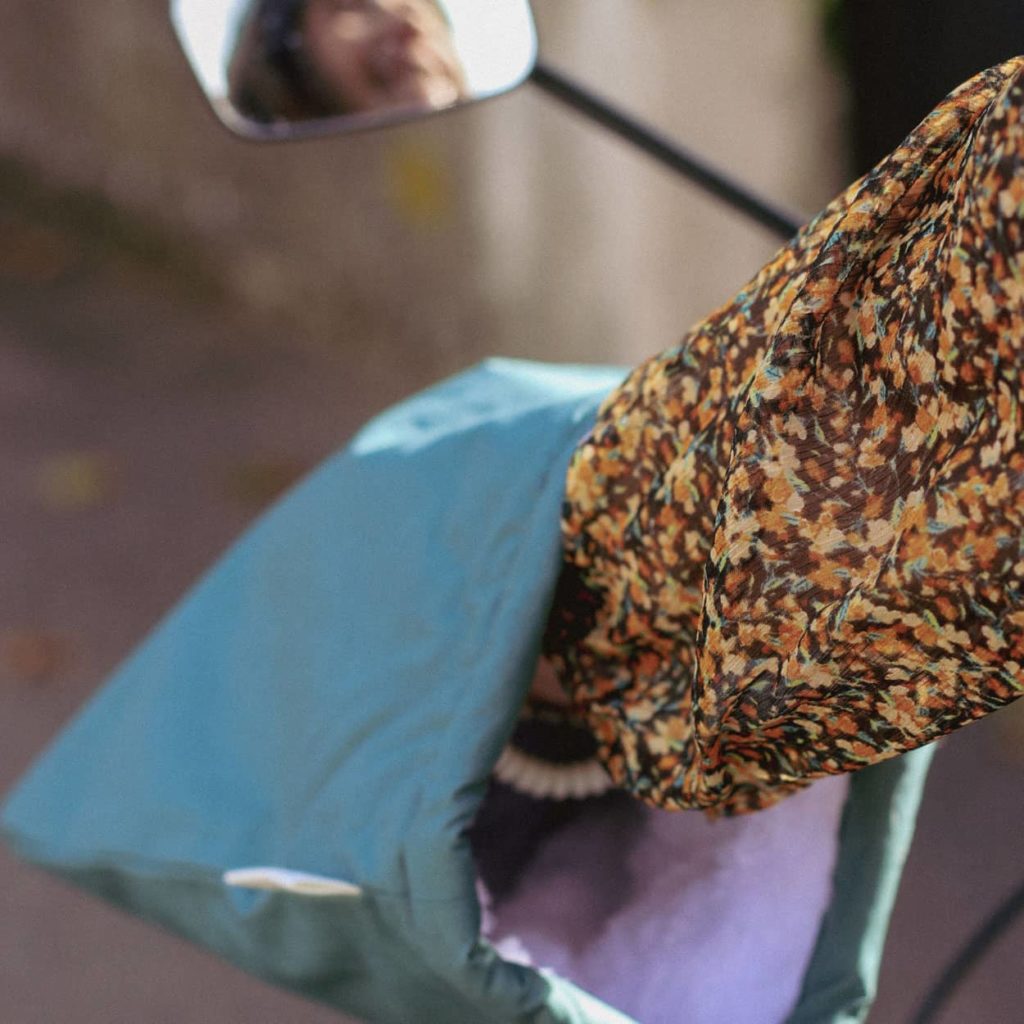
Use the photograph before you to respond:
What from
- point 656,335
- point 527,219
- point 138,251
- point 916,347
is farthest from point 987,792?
point 138,251

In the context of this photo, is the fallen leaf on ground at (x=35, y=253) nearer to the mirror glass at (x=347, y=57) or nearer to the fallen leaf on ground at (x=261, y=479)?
the fallen leaf on ground at (x=261, y=479)

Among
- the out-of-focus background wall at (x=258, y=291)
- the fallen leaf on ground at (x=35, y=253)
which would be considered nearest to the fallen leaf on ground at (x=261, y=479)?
the out-of-focus background wall at (x=258, y=291)

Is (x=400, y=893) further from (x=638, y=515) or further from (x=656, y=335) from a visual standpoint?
(x=656, y=335)

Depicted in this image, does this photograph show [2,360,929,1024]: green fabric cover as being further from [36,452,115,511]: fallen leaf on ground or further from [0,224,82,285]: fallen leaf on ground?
[0,224,82,285]: fallen leaf on ground

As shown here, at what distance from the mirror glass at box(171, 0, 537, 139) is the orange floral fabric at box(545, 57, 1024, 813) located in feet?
1.45

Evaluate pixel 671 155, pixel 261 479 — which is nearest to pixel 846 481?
pixel 671 155

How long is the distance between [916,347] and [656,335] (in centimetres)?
180

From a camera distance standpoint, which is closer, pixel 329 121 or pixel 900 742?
pixel 900 742

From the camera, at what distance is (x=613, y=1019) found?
25.4 inches

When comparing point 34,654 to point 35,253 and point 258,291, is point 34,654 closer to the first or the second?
point 258,291

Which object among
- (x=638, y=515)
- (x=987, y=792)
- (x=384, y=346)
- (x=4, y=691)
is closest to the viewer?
(x=638, y=515)

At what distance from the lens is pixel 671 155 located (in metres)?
1.00

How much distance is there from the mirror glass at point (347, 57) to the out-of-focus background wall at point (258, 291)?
1093 mm

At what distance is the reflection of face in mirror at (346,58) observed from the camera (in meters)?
0.98
